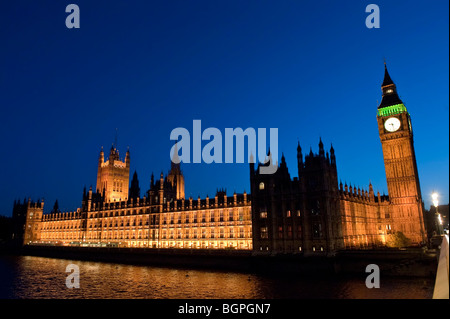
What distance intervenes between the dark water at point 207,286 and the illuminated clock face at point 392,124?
61545 millimetres

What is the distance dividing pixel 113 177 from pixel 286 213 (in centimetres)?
11396

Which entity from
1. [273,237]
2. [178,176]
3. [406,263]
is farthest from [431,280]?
[178,176]

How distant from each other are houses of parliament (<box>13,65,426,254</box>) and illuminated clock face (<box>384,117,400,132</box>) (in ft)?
0.82

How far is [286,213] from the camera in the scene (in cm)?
7388

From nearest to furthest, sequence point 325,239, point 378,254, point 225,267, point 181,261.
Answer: point 378,254 → point 325,239 → point 225,267 → point 181,261

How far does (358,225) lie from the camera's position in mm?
83875

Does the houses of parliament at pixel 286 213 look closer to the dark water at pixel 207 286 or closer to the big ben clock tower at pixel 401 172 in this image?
the big ben clock tower at pixel 401 172

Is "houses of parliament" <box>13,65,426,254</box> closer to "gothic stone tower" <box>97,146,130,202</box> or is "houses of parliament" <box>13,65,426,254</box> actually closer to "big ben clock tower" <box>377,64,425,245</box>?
"big ben clock tower" <box>377,64,425,245</box>

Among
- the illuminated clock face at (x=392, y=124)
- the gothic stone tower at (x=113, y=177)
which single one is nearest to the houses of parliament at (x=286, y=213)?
the illuminated clock face at (x=392, y=124)

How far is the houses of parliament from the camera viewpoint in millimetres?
71000

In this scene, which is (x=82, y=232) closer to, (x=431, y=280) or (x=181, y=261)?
(x=181, y=261)

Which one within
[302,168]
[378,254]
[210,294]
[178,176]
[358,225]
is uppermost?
[178,176]

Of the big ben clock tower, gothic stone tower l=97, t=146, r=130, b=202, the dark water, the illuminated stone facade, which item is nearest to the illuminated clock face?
the big ben clock tower
